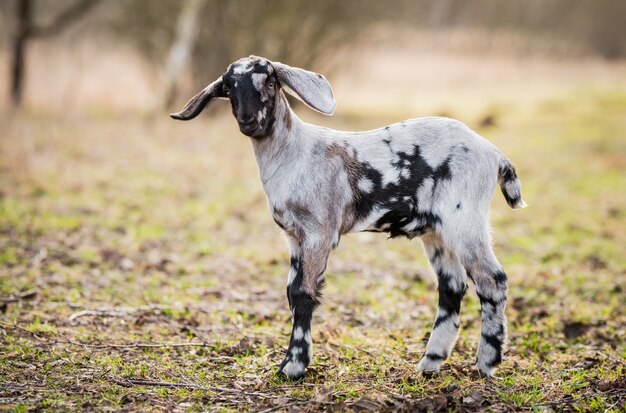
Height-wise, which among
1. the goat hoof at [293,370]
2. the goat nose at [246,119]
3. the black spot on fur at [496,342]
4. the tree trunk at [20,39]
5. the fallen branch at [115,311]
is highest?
the tree trunk at [20,39]

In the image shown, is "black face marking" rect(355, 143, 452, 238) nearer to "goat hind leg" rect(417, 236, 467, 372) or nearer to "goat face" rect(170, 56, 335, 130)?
"goat hind leg" rect(417, 236, 467, 372)

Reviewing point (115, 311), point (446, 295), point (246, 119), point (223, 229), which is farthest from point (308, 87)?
point (223, 229)

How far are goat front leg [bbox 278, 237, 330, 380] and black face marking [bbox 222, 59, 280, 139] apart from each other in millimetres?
818

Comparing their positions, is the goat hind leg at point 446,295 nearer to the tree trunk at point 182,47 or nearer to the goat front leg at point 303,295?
the goat front leg at point 303,295

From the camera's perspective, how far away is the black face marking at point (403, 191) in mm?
4547

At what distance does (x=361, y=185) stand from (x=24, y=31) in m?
14.9

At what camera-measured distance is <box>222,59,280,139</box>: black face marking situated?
4227 millimetres

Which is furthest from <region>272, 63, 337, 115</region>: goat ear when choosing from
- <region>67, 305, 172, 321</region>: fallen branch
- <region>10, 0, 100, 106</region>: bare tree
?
<region>10, 0, 100, 106</region>: bare tree

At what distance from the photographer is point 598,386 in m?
4.48

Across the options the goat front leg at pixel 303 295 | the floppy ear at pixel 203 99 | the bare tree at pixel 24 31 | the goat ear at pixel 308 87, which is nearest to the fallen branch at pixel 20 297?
the floppy ear at pixel 203 99

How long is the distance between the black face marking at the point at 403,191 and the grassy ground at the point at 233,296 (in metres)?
1.07

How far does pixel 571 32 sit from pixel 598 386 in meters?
41.5

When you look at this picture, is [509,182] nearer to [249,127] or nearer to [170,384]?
[249,127]

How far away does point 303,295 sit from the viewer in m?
4.47
